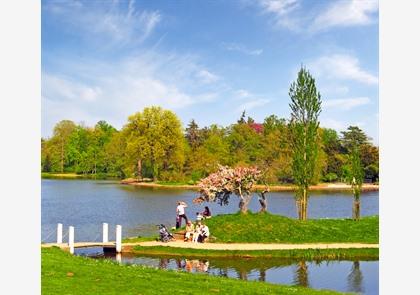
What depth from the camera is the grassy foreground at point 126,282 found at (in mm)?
6664

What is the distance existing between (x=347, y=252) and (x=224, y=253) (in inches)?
111

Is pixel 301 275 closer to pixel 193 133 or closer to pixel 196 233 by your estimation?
pixel 196 233

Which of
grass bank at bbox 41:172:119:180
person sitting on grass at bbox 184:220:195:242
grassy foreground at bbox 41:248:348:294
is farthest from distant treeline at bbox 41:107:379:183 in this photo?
grassy foreground at bbox 41:248:348:294

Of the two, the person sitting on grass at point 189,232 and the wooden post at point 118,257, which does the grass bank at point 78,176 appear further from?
the wooden post at point 118,257

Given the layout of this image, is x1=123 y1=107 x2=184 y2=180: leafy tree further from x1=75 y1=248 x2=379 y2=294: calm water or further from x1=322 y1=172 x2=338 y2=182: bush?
x1=75 y1=248 x2=379 y2=294: calm water

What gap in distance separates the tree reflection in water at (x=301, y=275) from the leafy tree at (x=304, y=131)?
5566mm

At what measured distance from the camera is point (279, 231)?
530 inches

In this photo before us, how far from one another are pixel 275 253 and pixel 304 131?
6.13 m

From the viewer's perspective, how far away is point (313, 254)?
11.6m

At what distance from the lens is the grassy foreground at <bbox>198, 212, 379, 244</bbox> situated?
1308cm

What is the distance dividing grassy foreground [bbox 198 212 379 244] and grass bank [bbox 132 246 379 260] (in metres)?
1.27
